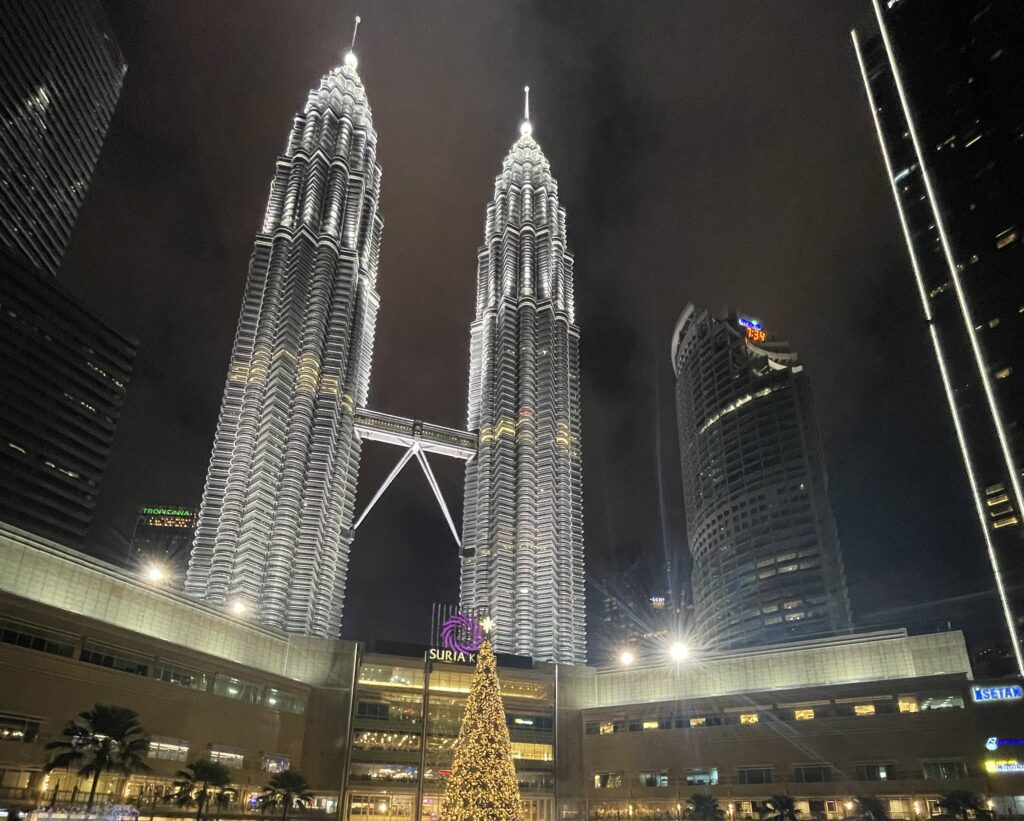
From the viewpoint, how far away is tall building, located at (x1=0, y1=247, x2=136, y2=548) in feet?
509

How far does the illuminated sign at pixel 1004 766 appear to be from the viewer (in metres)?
72.8

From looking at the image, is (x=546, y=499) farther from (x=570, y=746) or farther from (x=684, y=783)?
(x=684, y=783)

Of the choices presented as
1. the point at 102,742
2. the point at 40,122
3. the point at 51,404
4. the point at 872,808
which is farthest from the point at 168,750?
the point at 40,122

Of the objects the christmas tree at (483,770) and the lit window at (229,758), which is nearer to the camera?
the christmas tree at (483,770)

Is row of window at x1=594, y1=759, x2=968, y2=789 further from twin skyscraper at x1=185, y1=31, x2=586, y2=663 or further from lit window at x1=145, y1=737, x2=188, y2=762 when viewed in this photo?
lit window at x1=145, y1=737, x2=188, y2=762

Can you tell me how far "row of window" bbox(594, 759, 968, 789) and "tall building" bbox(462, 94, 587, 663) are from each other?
45.3m

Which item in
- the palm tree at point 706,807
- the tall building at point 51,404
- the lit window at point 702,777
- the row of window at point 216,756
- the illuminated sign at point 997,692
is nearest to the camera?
the row of window at point 216,756

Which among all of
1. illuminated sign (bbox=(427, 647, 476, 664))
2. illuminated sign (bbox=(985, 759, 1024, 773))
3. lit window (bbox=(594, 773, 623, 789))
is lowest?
lit window (bbox=(594, 773, 623, 789))

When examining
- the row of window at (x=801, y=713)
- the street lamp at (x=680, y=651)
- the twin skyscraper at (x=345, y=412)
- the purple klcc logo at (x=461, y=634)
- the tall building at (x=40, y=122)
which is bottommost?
the row of window at (x=801, y=713)

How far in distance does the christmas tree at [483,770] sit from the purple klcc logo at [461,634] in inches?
2166

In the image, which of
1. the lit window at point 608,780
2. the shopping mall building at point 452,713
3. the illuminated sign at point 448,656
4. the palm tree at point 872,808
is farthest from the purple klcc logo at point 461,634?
the palm tree at point 872,808

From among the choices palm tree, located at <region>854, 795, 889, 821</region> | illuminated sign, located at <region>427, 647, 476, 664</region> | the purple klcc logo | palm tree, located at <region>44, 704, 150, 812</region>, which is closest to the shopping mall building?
illuminated sign, located at <region>427, 647, 476, 664</region>

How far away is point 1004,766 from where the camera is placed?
7350 centimetres

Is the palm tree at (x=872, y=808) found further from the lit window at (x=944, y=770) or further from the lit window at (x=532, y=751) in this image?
the lit window at (x=532, y=751)
